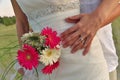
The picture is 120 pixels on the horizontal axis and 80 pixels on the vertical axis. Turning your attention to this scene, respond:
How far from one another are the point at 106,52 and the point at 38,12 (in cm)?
53

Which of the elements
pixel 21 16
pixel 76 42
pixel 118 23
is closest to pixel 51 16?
pixel 76 42

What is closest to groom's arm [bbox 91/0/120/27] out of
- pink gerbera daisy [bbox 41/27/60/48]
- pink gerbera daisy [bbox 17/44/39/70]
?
pink gerbera daisy [bbox 41/27/60/48]

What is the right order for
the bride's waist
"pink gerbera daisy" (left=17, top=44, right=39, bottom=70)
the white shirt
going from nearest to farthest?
"pink gerbera daisy" (left=17, top=44, right=39, bottom=70) < the bride's waist < the white shirt

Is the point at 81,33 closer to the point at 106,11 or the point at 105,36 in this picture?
the point at 106,11

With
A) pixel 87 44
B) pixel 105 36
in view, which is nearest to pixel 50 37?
pixel 87 44

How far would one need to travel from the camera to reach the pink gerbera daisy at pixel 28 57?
4.90 feet

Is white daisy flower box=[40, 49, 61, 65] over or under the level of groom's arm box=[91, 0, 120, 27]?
under

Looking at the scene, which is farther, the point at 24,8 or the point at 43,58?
the point at 24,8

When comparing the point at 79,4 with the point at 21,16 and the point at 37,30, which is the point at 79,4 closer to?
the point at 37,30

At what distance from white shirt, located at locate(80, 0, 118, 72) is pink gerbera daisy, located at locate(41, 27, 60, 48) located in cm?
25

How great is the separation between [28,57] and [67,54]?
19 cm

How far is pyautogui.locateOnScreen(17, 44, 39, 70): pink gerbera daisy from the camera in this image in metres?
1.49

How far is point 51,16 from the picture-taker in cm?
161

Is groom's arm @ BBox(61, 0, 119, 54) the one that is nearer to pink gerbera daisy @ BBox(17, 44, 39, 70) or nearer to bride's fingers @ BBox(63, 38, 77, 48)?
bride's fingers @ BBox(63, 38, 77, 48)
